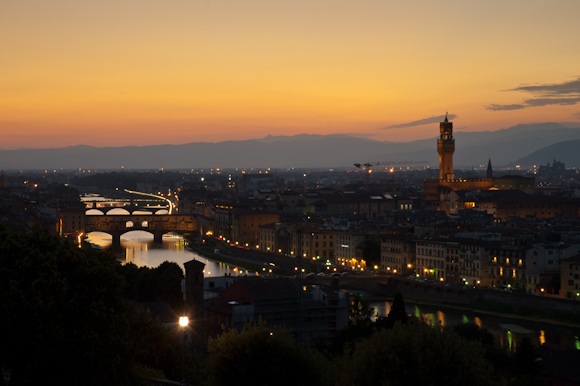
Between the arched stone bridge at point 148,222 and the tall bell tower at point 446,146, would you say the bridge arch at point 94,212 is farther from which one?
the tall bell tower at point 446,146

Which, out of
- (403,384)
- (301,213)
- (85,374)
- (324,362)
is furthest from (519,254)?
(301,213)

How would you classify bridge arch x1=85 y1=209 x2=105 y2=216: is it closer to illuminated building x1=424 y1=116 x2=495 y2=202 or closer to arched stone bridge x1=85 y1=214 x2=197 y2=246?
arched stone bridge x1=85 y1=214 x2=197 y2=246

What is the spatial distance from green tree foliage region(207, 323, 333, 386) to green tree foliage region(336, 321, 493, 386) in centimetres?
89

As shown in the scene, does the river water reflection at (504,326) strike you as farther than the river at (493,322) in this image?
No

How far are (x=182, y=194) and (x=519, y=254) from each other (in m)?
46.5

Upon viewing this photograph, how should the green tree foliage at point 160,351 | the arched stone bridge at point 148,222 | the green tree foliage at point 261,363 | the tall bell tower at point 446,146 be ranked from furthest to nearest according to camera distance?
the tall bell tower at point 446,146, the arched stone bridge at point 148,222, the green tree foliage at point 160,351, the green tree foliage at point 261,363

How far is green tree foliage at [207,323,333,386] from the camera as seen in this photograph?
863cm

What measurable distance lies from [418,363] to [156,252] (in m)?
27.5

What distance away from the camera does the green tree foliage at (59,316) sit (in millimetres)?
6156

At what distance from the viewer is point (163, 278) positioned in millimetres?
18609

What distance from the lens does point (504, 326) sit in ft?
59.0

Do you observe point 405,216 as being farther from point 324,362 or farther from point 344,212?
point 324,362

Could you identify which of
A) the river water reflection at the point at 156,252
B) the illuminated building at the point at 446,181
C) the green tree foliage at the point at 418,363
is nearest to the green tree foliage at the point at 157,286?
the river water reflection at the point at 156,252

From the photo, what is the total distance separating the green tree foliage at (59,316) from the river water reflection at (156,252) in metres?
16.5
